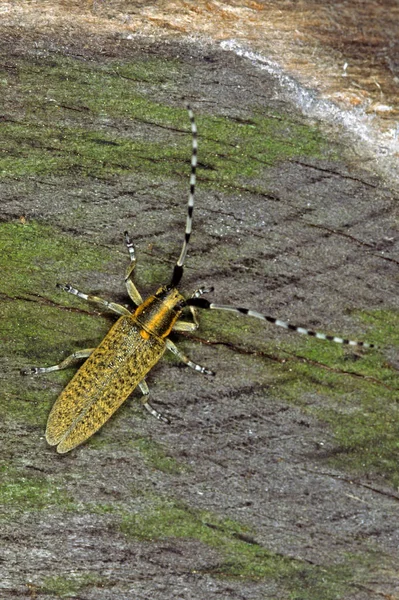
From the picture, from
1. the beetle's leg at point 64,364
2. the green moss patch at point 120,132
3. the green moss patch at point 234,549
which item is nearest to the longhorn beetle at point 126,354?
the beetle's leg at point 64,364

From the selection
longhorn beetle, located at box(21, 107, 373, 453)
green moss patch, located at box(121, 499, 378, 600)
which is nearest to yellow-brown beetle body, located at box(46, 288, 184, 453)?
longhorn beetle, located at box(21, 107, 373, 453)

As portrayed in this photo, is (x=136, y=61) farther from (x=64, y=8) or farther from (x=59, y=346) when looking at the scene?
(x=59, y=346)

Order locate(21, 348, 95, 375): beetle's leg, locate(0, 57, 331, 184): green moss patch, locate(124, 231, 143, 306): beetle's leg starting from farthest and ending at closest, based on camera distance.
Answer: locate(21, 348, 95, 375): beetle's leg
locate(124, 231, 143, 306): beetle's leg
locate(0, 57, 331, 184): green moss patch

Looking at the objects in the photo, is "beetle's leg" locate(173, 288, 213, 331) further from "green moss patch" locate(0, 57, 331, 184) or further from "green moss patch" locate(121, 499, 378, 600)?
"green moss patch" locate(121, 499, 378, 600)

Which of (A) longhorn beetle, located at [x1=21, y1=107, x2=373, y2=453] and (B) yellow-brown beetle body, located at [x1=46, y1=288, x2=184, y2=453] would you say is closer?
(A) longhorn beetle, located at [x1=21, y1=107, x2=373, y2=453]

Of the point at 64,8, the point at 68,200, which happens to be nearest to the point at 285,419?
the point at 68,200

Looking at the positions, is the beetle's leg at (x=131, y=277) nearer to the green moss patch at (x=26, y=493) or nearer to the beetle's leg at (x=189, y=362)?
the beetle's leg at (x=189, y=362)
